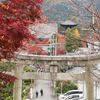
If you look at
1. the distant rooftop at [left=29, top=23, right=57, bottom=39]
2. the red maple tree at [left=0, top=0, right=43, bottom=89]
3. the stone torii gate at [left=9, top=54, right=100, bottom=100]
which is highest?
the distant rooftop at [left=29, top=23, right=57, bottom=39]

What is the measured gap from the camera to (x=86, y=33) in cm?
356

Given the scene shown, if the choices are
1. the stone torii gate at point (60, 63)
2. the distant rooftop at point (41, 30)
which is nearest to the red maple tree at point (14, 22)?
the distant rooftop at point (41, 30)

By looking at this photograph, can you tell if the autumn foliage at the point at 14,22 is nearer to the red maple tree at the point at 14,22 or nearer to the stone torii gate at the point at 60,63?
the red maple tree at the point at 14,22

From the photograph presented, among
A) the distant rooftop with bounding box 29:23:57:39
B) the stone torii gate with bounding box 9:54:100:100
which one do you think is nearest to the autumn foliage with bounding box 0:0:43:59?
the distant rooftop with bounding box 29:23:57:39

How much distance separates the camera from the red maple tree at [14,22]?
132 inches

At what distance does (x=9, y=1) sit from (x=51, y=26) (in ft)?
85.7

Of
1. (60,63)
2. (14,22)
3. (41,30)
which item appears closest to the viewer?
(14,22)

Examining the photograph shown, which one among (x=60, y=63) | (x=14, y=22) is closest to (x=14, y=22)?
(x=14, y=22)

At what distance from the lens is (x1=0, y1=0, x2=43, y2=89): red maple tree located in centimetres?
335

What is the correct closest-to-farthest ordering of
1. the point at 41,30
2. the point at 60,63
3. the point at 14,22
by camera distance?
the point at 14,22, the point at 60,63, the point at 41,30

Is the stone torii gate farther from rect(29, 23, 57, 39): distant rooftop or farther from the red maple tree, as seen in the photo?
the red maple tree

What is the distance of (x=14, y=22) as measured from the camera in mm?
3408

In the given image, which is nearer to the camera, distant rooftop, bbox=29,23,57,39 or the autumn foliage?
the autumn foliage

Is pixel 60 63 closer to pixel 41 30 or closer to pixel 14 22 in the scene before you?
pixel 41 30
